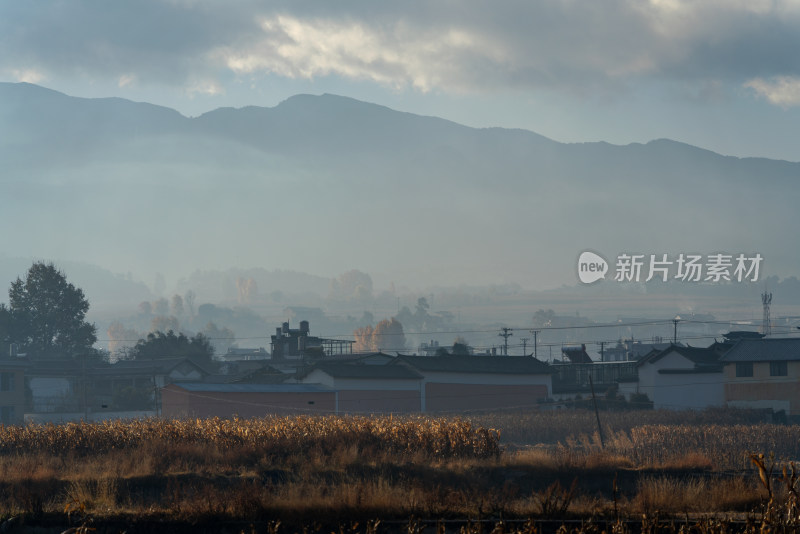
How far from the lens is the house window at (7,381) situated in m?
85.2

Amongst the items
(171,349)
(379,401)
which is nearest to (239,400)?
(379,401)

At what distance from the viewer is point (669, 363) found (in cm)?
8812

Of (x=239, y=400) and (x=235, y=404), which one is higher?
(x=239, y=400)

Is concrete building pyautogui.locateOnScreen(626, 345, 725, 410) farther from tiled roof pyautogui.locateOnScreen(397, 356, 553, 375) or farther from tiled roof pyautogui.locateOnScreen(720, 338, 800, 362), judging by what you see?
tiled roof pyautogui.locateOnScreen(397, 356, 553, 375)

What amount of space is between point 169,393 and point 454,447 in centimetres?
3934

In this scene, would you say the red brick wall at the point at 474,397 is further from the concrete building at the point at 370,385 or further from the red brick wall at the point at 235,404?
the red brick wall at the point at 235,404

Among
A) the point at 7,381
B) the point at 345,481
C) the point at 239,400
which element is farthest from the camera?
the point at 7,381

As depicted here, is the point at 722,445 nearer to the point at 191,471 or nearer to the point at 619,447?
the point at 619,447

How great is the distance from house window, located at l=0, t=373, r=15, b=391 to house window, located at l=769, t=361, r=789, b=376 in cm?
6631

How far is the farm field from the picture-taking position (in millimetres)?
24484

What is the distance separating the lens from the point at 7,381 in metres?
85.8

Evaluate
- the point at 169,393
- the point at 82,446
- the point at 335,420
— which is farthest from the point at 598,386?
the point at 82,446

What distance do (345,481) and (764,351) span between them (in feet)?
184

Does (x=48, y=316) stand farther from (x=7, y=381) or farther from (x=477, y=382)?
(x=477, y=382)
